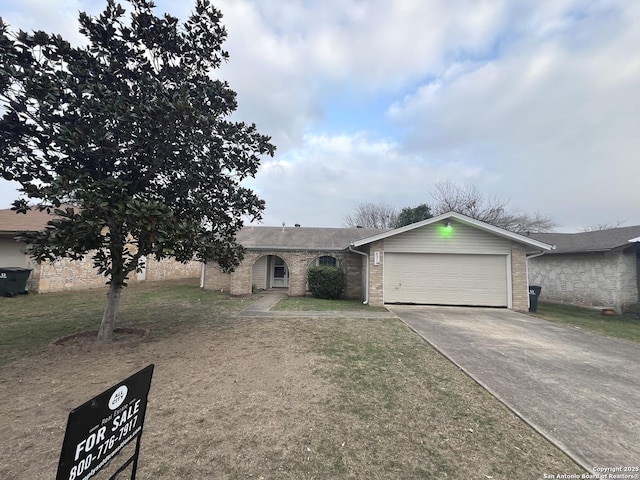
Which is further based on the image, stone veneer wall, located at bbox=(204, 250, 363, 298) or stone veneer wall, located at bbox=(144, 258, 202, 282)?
stone veneer wall, located at bbox=(144, 258, 202, 282)

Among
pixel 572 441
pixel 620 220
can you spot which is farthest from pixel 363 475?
pixel 620 220

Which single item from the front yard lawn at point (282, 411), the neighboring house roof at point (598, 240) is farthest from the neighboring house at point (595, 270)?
the front yard lawn at point (282, 411)

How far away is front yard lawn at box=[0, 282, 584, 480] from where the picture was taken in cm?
249

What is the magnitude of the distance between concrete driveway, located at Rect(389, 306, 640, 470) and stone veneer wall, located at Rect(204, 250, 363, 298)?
6095mm

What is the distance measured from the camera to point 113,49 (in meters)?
5.57

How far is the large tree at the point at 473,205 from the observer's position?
26656 mm

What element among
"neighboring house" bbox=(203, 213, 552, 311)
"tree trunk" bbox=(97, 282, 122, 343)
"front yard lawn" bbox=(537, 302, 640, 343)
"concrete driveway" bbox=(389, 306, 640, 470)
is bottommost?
"front yard lawn" bbox=(537, 302, 640, 343)

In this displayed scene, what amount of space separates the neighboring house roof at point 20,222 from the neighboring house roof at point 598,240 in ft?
85.4

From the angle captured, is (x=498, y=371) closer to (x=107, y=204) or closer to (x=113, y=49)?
(x=107, y=204)

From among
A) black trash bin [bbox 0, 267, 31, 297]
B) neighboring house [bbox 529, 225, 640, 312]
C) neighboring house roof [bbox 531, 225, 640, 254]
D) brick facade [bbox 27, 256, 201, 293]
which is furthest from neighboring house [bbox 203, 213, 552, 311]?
black trash bin [bbox 0, 267, 31, 297]

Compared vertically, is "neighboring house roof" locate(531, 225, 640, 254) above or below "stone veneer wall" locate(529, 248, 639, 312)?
above

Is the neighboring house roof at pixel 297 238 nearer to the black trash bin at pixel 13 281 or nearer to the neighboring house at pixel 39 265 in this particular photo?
the neighboring house at pixel 39 265

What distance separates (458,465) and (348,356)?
2.94 meters

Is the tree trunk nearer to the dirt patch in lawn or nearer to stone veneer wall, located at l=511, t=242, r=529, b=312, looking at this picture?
the dirt patch in lawn
